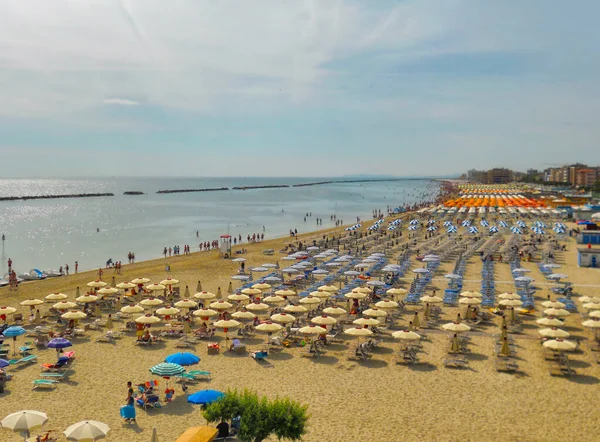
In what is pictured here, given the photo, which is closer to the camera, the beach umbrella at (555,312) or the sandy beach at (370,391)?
the sandy beach at (370,391)

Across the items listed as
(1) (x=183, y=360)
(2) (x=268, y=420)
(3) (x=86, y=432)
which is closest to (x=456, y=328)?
(1) (x=183, y=360)

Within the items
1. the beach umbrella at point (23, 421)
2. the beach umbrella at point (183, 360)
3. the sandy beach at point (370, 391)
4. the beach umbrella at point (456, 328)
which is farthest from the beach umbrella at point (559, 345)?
the beach umbrella at point (23, 421)

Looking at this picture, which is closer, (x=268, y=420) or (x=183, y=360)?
(x=268, y=420)

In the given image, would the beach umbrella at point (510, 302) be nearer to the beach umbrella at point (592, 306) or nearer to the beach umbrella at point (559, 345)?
the beach umbrella at point (592, 306)

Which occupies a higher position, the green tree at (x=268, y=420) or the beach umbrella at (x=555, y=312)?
the green tree at (x=268, y=420)

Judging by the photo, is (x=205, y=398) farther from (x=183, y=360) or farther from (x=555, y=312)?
(x=555, y=312)

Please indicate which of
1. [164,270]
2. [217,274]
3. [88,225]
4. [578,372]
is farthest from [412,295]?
[88,225]

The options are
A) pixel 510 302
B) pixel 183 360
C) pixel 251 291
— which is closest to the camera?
pixel 183 360

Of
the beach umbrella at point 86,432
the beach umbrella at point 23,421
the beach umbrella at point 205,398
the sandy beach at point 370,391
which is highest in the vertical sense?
the beach umbrella at point 23,421

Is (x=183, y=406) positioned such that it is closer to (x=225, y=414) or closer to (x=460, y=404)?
(x=225, y=414)
